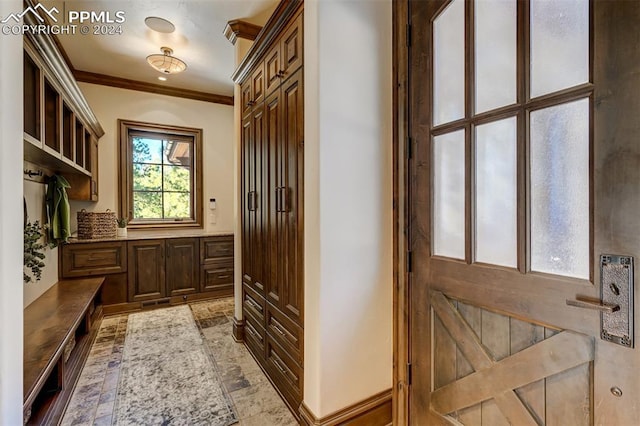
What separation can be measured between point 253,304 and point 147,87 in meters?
3.61

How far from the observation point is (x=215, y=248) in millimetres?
4121

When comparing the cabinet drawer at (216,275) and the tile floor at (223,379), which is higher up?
the cabinet drawer at (216,275)

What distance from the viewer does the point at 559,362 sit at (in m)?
0.96

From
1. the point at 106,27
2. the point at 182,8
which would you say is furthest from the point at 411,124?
the point at 106,27

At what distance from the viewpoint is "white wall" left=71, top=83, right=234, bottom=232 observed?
156 inches

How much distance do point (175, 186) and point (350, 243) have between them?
12.4ft

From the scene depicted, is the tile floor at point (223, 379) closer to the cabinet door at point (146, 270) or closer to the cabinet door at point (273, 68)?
the cabinet door at point (146, 270)

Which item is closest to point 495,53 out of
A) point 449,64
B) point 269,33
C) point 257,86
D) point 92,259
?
point 449,64

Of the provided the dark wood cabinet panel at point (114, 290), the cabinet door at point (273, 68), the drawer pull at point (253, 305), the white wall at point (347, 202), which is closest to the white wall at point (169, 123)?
the dark wood cabinet panel at point (114, 290)

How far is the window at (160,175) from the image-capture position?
4.13m

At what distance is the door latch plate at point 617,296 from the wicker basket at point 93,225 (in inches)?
176

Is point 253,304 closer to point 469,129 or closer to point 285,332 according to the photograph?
point 285,332

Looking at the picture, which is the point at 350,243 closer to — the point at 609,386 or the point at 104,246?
the point at 609,386

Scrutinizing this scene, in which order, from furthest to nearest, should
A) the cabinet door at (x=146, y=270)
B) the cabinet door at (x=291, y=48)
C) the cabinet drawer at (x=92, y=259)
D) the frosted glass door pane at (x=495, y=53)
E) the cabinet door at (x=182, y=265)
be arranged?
1. the cabinet door at (x=182, y=265)
2. the cabinet door at (x=146, y=270)
3. the cabinet drawer at (x=92, y=259)
4. the cabinet door at (x=291, y=48)
5. the frosted glass door pane at (x=495, y=53)
